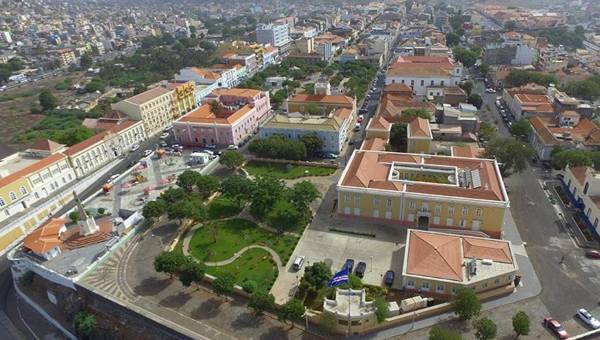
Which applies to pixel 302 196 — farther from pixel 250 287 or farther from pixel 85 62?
pixel 85 62

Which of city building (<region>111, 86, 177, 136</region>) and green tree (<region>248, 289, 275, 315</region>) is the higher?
city building (<region>111, 86, 177, 136</region>)

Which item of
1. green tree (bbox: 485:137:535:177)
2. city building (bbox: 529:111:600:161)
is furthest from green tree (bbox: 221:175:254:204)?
city building (bbox: 529:111:600:161)

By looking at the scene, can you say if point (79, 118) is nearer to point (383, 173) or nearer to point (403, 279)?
point (383, 173)

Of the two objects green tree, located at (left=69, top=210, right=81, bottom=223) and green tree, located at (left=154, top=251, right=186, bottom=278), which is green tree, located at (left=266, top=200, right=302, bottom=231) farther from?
green tree, located at (left=69, top=210, right=81, bottom=223)

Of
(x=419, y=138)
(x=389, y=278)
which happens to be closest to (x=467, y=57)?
(x=419, y=138)

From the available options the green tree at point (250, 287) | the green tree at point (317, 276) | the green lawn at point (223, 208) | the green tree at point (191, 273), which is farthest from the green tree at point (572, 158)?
the green tree at point (191, 273)

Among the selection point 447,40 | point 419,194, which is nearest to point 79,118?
point 419,194
